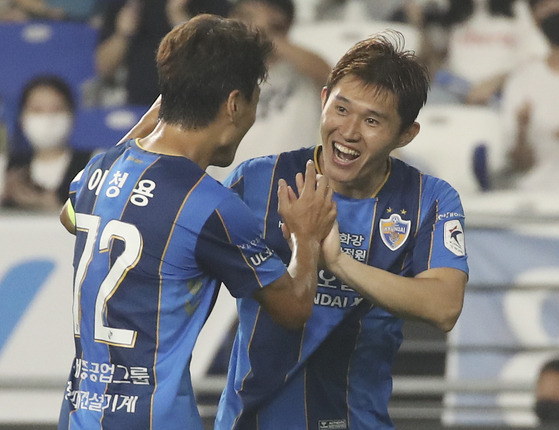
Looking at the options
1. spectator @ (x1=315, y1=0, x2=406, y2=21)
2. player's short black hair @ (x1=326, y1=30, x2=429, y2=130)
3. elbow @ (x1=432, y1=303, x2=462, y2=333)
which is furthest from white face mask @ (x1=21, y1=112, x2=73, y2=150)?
elbow @ (x1=432, y1=303, x2=462, y2=333)

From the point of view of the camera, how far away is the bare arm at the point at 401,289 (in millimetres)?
2428

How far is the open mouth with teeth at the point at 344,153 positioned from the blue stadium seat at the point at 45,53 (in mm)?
3808

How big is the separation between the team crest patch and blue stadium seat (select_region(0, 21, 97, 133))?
3.87 m

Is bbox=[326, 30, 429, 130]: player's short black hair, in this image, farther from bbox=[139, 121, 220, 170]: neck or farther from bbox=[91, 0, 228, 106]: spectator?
bbox=[91, 0, 228, 106]: spectator

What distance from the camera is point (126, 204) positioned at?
2219 millimetres

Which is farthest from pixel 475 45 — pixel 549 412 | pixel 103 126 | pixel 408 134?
pixel 408 134

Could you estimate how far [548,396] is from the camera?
17.5 feet

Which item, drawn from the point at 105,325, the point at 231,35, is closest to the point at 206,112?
the point at 231,35

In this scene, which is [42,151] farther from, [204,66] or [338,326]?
[204,66]

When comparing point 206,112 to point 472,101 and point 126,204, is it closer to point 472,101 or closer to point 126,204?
point 126,204

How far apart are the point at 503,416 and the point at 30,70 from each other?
3.68 meters

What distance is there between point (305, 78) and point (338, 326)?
3.18 meters

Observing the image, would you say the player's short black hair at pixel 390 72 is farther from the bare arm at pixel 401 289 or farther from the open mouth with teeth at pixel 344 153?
the bare arm at pixel 401 289

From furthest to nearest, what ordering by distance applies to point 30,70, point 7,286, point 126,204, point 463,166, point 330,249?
point 30,70 < point 463,166 < point 7,286 < point 330,249 < point 126,204
